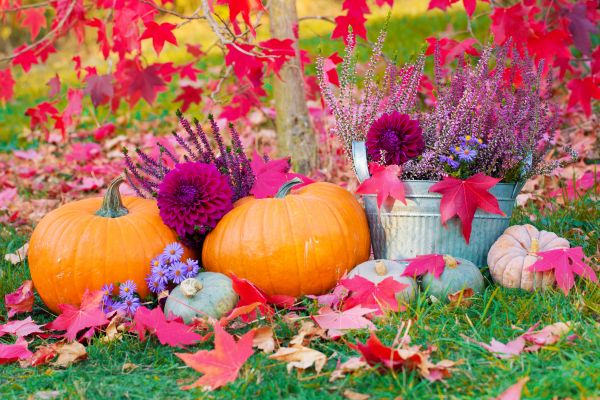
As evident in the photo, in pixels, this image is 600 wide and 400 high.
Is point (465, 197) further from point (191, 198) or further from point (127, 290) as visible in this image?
point (127, 290)

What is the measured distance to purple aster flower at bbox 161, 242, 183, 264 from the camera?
2385mm

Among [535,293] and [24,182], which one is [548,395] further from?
[24,182]

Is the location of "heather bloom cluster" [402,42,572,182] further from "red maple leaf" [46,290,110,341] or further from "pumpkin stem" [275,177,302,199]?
"red maple leaf" [46,290,110,341]

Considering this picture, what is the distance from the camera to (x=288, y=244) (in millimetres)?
2346

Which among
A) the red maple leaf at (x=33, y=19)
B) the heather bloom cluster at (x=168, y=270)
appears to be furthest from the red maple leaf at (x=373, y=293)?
the red maple leaf at (x=33, y=19)

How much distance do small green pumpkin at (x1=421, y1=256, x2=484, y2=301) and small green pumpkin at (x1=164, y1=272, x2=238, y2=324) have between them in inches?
24.5

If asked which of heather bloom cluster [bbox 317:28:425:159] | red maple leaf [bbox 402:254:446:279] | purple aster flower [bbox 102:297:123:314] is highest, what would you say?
heather bloom cluster [bbox 317:28:425:159]

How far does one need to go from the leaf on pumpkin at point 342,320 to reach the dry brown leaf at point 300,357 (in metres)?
0.15

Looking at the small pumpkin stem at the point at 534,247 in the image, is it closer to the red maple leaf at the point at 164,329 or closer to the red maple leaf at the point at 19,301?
the red maple leaf at the point at 164,329

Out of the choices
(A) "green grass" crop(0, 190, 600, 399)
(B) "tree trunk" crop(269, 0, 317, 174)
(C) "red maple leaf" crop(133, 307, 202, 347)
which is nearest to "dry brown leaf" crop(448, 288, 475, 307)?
(A) "green grass" crop(0, 190, 600, 399)

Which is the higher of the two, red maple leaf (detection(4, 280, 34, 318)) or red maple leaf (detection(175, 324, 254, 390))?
red maple leaf (detection(175, 324, 254, 390))

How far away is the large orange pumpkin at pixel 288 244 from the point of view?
2.35m

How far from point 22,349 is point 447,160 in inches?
57.8

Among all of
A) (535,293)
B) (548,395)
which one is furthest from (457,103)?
(548,395)
